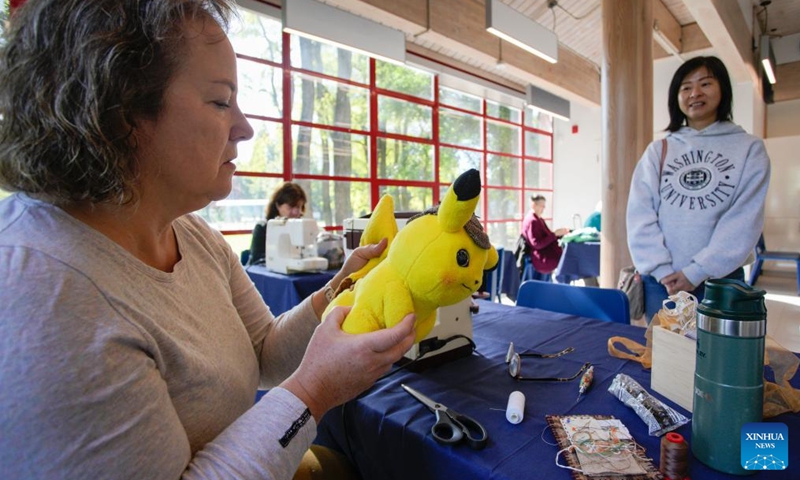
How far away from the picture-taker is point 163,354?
0.58 m

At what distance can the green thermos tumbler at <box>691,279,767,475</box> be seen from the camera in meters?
0.58

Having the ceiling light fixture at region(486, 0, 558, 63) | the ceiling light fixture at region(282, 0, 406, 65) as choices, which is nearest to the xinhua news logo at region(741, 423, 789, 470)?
the ceiling light fixture at region(486, 0, 558, 63)

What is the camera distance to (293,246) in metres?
2.80

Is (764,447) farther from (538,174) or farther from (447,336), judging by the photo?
(538,174)

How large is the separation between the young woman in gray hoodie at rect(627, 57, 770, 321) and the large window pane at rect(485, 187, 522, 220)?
6.16 meters

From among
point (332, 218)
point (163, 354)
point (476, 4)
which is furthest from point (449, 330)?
point (476, 4)

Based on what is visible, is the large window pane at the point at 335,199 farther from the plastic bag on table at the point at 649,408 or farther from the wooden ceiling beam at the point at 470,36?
the plastic bag on table at the point at 649,408

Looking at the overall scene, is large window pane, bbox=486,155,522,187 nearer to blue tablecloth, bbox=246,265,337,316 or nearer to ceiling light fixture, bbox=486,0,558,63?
ceiling light fixture, bbox=486,0,558,63

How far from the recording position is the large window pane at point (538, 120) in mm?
8695

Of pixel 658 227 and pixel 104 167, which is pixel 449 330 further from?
pixel 658 227

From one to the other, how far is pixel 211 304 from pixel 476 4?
531 cm

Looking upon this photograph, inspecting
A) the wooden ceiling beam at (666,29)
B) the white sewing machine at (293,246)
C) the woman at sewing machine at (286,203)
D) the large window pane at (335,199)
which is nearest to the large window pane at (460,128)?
the large window pane at (335,199)

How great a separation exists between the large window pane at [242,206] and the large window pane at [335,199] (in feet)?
1.65

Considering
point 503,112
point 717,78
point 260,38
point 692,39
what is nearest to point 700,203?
point 717,78
